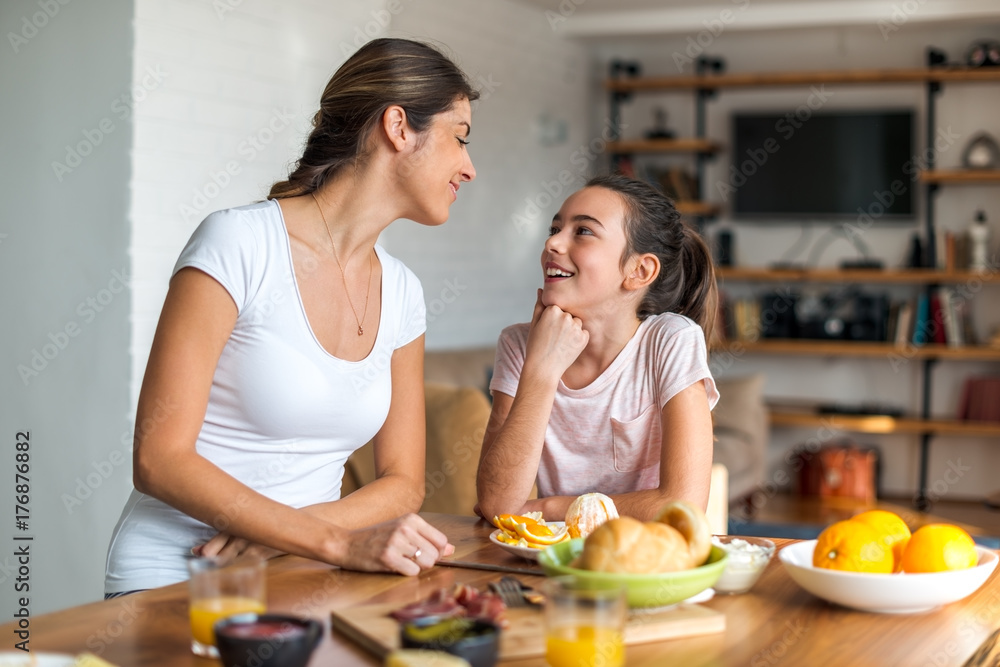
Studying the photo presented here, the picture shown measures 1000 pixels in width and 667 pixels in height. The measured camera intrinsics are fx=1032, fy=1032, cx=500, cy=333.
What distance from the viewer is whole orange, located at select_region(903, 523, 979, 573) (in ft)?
3.56

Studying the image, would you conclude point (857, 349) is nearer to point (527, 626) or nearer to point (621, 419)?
point (621, 419)

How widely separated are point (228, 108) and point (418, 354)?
5.97 ft

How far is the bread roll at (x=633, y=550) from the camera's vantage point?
0.99 m

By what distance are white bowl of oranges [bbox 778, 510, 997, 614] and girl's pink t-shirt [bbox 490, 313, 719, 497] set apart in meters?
0.55

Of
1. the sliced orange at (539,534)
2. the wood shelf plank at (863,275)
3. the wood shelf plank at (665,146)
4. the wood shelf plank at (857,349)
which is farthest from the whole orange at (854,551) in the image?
the wood shelf plank at (665,146)

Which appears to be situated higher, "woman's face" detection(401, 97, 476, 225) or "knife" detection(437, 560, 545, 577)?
"woman's face" detection(401, 97, 476, 225)

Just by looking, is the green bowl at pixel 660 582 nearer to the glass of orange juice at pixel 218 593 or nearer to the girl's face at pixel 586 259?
the glass of orange juice at pixel 218 593

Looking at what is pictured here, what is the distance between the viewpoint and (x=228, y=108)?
3205 mm

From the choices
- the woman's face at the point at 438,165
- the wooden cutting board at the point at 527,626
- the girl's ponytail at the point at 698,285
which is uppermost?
the woman's face at the point at 438,165

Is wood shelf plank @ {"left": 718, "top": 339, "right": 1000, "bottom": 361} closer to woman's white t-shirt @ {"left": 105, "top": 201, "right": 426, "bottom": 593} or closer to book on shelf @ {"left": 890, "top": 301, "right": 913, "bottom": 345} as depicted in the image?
book on shelf @ {"left": 890, "top": 301, "right": 913, "bottom": 345}

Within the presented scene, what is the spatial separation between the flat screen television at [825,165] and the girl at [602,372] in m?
4.13

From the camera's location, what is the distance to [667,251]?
73.2 inches

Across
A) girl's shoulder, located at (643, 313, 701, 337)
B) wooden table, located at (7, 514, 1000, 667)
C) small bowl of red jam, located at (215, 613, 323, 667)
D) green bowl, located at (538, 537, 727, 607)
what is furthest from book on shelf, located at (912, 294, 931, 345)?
small bowl of red jam, located at (215, 613, 323, 667)

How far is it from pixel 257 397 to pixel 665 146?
4.69 m
